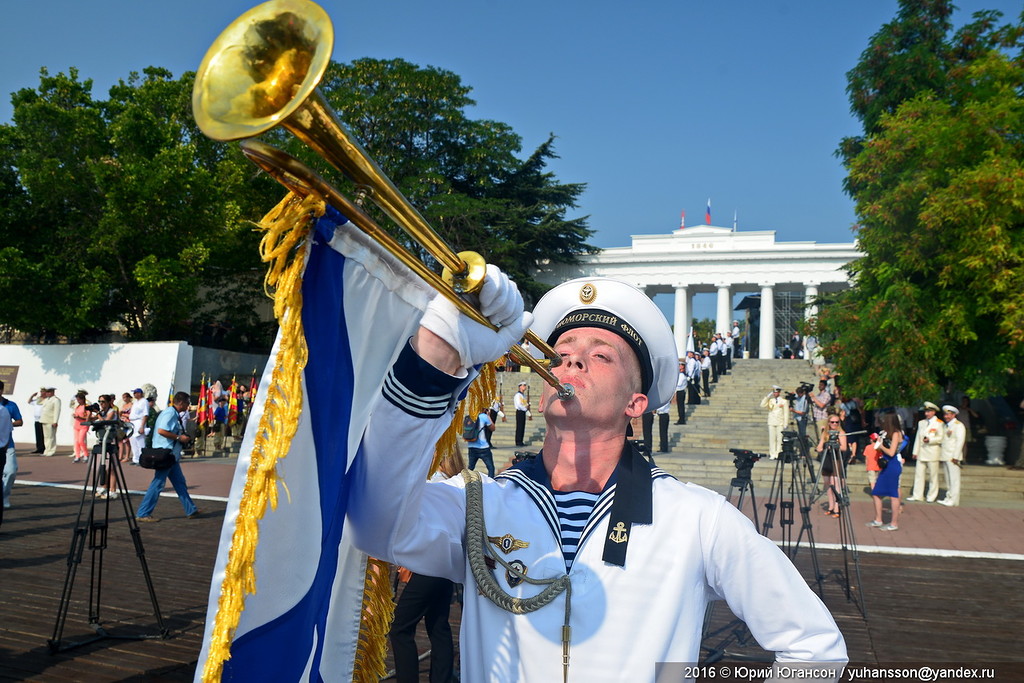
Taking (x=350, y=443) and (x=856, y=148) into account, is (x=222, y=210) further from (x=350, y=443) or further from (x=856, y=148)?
(x=350, y=443)

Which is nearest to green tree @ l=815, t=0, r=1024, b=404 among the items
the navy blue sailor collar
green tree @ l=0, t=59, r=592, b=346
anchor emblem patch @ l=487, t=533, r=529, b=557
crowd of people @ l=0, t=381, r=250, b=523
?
green tree @ l=0, t=59, r=592, b=346

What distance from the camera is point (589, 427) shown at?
219cm

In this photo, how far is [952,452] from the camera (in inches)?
494

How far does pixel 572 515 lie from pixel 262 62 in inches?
53.5

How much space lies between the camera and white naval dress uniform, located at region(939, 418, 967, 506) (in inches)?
490

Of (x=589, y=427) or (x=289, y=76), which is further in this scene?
(x=589, y=427)

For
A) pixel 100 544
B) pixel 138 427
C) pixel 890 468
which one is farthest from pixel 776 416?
pixel 100 544

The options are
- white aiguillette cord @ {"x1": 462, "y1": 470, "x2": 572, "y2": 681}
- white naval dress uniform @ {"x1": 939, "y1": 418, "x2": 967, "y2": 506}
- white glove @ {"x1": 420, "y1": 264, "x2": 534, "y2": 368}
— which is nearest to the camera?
white glove @ {"x1": 420, "y1": 264, "x2": 534, "y2": 368}

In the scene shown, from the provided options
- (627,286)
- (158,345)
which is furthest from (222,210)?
(627,286)

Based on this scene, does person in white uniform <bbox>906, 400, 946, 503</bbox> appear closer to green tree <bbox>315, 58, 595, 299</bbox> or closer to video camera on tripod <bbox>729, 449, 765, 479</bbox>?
video camera on tripod <bbox>729, 449, 765, 479</bbox>

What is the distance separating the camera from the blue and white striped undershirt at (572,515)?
2020 mm

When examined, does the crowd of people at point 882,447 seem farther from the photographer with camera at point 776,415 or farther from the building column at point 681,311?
the building column at point 681,311

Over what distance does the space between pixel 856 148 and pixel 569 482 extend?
2462 cm

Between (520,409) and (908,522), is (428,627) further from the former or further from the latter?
(520,409)
